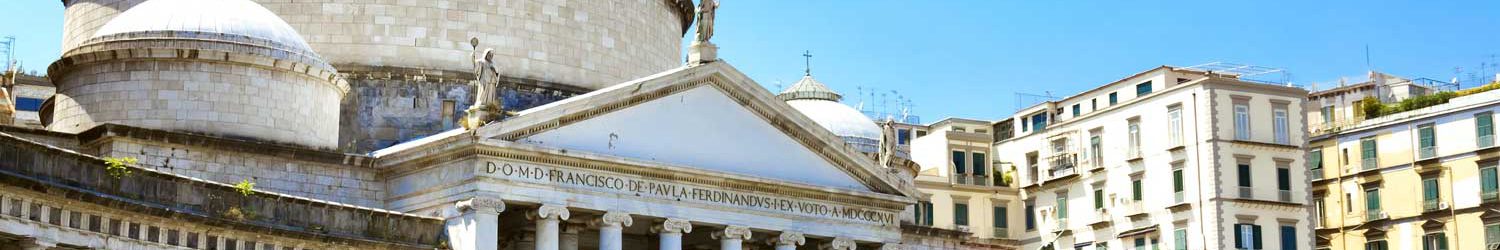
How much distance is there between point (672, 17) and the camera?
54031 mm

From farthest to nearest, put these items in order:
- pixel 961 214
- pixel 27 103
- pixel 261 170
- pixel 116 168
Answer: pixel 27 103, pixel 961 214, pixel 261 170, pixel 116 168

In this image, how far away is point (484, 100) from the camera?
39.8 m

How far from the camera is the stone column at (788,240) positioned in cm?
4419

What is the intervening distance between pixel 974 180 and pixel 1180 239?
9433 millimetres

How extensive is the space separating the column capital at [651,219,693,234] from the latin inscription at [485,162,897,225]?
1.52ft

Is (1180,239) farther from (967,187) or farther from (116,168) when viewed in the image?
(116,168)

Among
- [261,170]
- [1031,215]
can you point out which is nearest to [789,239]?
[261,170]

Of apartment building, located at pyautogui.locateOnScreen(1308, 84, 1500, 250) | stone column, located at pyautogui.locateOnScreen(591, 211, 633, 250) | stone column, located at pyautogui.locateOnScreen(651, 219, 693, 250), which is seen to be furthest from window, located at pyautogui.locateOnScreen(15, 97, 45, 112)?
apartment building, located at pyautogui.locateOnScreen(1308, 84, 1500, 250)

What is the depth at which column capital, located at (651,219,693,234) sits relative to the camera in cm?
4159

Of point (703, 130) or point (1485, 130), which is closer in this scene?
point (703, 130)

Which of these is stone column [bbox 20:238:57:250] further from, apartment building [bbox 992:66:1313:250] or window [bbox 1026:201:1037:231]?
window [bbox 1026:201:1037:231]

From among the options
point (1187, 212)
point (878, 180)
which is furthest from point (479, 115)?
point (1187, 212)

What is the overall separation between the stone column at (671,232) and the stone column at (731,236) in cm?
118

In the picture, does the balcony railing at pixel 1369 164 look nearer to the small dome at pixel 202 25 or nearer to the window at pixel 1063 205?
the window at pixel 1063 205
